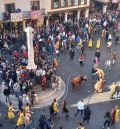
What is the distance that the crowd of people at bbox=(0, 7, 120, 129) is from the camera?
22.1 meters

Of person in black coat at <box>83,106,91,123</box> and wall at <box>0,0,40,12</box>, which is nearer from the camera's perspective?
Result: person in black coat at <box>83,106,91,123</box>

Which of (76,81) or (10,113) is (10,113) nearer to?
(10,113)

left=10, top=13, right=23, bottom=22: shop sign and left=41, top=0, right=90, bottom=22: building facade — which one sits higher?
left=41, top=0, right=90, bottom=22: building facade

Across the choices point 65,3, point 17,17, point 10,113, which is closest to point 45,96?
point 10,113

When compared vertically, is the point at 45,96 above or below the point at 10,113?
above

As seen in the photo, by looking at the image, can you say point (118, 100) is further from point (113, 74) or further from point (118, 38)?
point (118, 38)

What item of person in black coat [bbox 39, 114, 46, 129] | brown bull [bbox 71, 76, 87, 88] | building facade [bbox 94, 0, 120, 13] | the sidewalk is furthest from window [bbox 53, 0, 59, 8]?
person in black coat [bbox 39, 114, 46, 129]

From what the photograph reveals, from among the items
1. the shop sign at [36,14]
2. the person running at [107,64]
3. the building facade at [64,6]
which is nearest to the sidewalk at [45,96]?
the person running at [107,64]

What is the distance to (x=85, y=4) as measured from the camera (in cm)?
4106

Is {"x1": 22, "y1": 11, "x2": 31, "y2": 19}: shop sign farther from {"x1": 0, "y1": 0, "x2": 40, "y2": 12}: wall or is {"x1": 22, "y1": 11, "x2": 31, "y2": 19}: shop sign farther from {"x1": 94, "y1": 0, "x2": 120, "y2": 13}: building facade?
{"x1": 94, "y1": 0, "x2": 120, "y2": 13}: building facade

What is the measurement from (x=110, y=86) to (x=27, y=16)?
47.2ft

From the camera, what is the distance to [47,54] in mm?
32406

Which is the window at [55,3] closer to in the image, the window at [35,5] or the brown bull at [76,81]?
the window at [35,5]

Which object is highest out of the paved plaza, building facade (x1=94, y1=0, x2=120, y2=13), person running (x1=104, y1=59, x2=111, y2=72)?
building facade (x1=94, y1=0, x2=120, y2=13)
